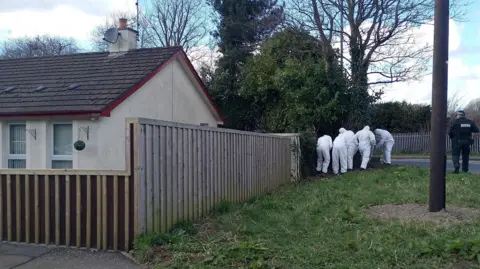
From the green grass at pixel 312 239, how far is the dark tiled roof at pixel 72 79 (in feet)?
17.6

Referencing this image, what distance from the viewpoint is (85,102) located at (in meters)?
12.0

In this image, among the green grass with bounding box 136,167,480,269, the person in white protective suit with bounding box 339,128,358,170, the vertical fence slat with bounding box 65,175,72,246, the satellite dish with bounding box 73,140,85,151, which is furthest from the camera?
the person in white protective suit with bounding box 339,128,358,170

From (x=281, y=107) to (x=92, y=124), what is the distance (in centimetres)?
1062

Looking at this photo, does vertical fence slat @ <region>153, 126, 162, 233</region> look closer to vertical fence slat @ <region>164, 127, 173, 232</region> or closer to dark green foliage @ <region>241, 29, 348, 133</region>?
vertical fence slat @ <region>164, 127, 173, 232</region>

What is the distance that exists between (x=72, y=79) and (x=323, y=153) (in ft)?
27.0

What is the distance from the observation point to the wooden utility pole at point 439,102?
7.86 metres

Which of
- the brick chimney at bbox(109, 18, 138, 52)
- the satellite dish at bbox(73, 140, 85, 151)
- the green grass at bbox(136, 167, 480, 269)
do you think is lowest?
the green grass at bbox(136, 167, 480, 269)

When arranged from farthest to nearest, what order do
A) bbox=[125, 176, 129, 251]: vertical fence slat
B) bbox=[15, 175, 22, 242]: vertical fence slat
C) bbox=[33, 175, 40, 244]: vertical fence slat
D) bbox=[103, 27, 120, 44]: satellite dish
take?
bbox=[103, 27, 120, 44]: satellite dish < bbox=[15, 175, 22, 242]: vertical fence slat < bbox=[33, 175, 40, 244]: vertical fence slat < bbox=[125, 176, 129, 251]: vertical fence slat

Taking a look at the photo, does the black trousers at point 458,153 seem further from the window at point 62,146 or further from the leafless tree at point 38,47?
the leafless tree at point 38,47

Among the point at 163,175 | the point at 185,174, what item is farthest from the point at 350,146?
the point at 163,175

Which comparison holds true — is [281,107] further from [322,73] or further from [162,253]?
[162,253]

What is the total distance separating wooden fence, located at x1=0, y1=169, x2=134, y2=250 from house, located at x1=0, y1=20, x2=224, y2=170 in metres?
4.24

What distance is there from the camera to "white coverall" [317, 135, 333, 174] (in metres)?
15.9

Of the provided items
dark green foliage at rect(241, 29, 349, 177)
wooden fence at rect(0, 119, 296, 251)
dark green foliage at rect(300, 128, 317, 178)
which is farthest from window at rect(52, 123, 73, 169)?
dark green foliage at rect(241, 29, 349, 177)
